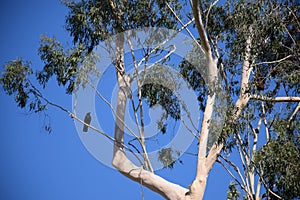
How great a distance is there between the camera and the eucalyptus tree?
28.4 ft

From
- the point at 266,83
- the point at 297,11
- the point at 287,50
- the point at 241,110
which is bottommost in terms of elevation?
the point at 241,110

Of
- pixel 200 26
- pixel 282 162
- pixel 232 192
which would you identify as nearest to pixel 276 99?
pixel 282 162

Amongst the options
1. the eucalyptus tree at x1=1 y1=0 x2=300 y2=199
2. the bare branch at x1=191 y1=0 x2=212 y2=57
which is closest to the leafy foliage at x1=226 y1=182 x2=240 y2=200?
the eucalyptus tree at x1=1 y1=0 x2=300 y2=199

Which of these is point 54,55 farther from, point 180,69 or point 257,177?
point 257,177

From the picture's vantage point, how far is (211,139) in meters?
8.63

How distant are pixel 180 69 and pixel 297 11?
2200 mm

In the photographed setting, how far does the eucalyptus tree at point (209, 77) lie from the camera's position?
28.4ft

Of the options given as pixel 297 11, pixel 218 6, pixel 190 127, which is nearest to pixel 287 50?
pixel 297 11

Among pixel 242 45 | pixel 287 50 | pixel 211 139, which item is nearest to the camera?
pixel 211 139

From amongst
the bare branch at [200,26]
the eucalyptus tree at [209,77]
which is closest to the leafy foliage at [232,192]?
the eucalyptus tree at [209,77]

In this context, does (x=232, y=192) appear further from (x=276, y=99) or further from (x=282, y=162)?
(x=276, y=99)

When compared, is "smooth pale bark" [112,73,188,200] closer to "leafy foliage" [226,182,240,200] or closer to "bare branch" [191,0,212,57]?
"leafy foliage" [226,182,240,200]

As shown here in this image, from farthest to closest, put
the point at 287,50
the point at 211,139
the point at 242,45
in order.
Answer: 1. the point at 287,50
2. the point at 242,45
3. the point at 211,139

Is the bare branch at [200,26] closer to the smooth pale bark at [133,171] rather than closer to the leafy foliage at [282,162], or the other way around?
the smooth pale bark at [133,171]
